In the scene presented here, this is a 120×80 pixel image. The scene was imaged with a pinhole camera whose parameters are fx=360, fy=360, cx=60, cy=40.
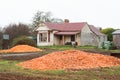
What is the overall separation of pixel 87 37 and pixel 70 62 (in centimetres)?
4706

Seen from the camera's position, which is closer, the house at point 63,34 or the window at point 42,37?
the house at point 63,34

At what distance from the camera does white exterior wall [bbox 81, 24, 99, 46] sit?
→ 66.0 m

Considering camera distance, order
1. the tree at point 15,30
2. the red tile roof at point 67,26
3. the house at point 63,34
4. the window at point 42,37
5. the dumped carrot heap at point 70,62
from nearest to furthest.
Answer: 1. the dumped carrot heap at point 70,62
2. the tree at point 15,30
3. the house at point 63,34
4. the red tile roof at point 67,26
5. the window at point 42,37

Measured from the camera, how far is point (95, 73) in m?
16.8

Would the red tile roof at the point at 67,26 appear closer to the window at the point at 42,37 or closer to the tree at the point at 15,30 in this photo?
the window at the point at 42,37

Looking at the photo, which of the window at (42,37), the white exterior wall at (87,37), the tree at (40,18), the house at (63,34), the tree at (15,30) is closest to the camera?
the tree at (15,30)

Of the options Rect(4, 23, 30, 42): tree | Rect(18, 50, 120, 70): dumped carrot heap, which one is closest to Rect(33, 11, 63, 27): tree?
Rect(4, 23, 30, 42): tree

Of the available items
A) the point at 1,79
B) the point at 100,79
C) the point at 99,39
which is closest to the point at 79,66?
the point at 100,79

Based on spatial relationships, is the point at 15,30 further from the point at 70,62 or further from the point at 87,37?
the point at 70,62

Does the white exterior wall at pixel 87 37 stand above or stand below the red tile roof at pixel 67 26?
below

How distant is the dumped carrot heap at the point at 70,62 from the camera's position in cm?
1945

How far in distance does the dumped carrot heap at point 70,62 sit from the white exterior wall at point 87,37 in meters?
43.2

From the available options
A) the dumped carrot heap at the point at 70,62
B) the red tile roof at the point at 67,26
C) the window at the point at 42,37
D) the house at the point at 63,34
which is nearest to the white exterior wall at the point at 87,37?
the house at the point at 63,34

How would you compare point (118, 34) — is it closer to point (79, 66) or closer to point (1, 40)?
point (1, 40)
